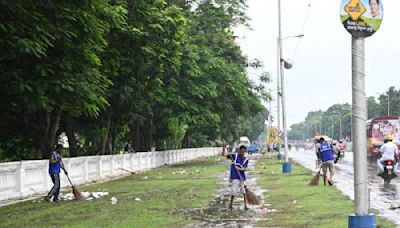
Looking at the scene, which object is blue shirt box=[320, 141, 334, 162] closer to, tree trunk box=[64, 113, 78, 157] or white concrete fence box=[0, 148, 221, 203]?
white concrete fence box=[0, 148, 221, 203]

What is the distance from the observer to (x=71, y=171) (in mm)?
24547

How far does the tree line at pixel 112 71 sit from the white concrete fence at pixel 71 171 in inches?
66.0

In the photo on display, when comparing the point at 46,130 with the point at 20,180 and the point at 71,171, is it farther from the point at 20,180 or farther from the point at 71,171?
the point at 20,180

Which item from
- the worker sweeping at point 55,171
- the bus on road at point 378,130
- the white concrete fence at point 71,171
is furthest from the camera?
the bus on road at point 378,130

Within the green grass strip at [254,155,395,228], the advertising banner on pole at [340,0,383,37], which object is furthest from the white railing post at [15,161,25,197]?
the advertising banner on pole at [340,0,383,37]

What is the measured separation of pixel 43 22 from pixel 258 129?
13545 cm

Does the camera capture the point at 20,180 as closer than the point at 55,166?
No

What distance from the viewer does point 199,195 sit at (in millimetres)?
18906

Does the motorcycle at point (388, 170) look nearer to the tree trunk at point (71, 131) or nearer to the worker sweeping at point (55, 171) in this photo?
the worker sweeping at point (55, 171)

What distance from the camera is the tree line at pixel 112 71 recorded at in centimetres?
1430

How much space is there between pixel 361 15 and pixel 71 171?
18080mm

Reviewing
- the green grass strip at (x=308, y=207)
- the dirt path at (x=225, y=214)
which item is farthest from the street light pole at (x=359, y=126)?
the dirt path at (x=225, y=214)

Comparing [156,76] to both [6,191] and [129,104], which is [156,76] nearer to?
[129,104]

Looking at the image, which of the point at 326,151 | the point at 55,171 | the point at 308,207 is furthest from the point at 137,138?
the point at 308,207
